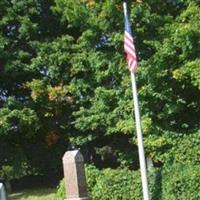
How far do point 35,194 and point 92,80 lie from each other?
5.55 meters

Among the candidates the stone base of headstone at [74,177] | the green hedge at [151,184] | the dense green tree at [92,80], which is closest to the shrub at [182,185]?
the green hedge at [151,184]

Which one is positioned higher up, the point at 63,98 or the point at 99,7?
the point at 99,7

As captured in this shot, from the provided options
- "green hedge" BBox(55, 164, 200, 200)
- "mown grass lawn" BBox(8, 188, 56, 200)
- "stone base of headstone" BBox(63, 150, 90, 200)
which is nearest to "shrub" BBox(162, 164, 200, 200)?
"green hedge" BBox(55, 164, 200, 200)

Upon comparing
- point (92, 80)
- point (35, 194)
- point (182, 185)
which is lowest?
point (35, 194)

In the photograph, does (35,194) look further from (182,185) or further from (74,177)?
(74,177)

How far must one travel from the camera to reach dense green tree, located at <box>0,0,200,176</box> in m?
20.6

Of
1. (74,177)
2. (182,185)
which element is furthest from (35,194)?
(74,177)

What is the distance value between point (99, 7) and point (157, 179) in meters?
7.80

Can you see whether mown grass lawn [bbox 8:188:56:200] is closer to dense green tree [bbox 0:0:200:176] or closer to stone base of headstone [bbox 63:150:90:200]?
dense green tree [bbox 0:0:200:176]

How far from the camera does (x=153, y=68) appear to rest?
2045 centimetres

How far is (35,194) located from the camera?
23.7m

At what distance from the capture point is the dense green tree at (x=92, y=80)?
20625mm

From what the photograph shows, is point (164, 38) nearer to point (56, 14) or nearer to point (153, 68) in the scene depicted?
point (153, 68)

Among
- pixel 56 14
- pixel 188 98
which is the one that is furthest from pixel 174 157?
pixel 56 14
